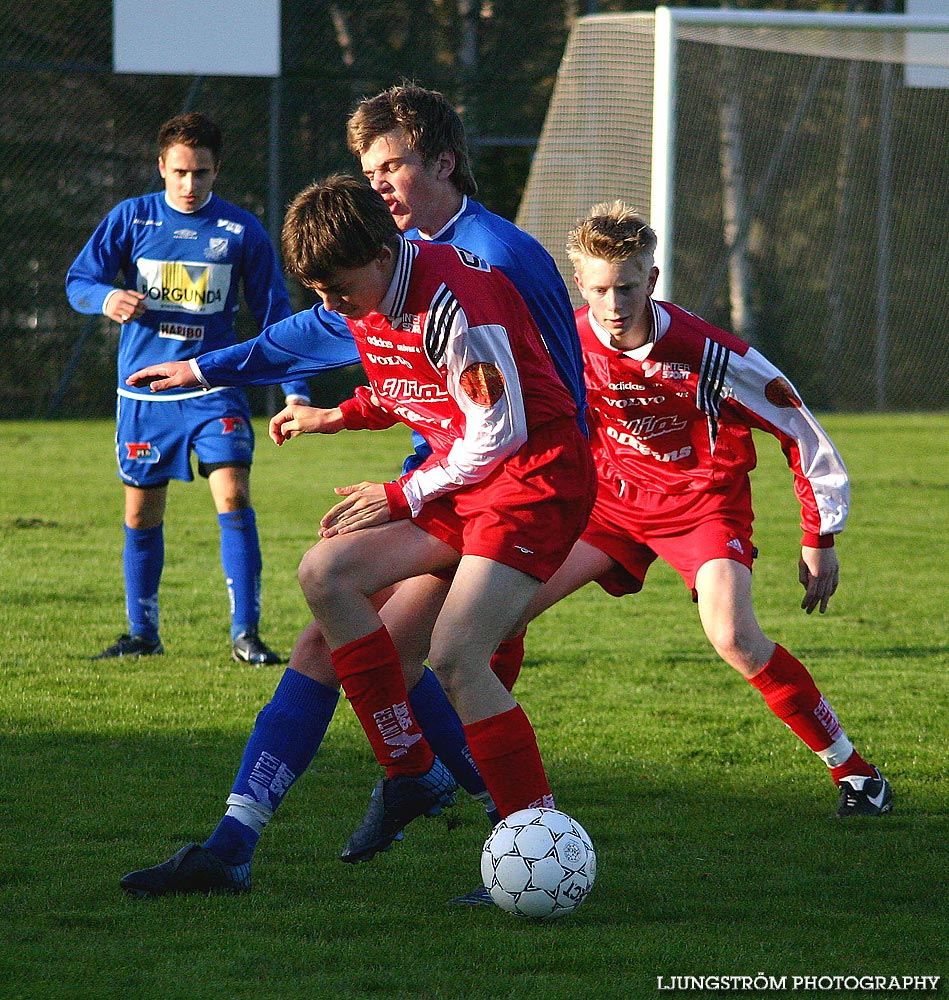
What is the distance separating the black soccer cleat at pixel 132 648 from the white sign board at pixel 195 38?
40.2 ft

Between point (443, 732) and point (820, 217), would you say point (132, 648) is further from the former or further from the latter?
point (820, 217)

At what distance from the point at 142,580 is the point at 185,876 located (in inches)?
116

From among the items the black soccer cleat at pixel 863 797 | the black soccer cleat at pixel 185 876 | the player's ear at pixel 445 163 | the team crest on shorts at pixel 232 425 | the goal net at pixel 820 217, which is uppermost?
the player's ear at pixel 445 163

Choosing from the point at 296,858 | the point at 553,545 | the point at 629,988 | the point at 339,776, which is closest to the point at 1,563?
the point at 339,776

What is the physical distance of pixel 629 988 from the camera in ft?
8.91

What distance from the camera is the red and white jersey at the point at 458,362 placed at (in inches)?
121

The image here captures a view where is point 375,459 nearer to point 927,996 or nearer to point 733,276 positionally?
point 733,276

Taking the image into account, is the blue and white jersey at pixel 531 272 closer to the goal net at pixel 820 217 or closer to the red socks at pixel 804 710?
the red socks at pixel 804 710

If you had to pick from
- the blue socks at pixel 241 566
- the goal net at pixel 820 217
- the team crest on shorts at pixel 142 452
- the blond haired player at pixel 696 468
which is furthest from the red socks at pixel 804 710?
the goal net at pixel 820 217

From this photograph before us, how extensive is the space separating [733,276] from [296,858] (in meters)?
17.2

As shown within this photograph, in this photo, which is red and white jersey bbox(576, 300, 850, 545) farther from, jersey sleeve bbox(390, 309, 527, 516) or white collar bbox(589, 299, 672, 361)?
jersey sleeve bbox(390, 309, 527, 516)

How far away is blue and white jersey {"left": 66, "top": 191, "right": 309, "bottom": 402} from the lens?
6125 millimetres

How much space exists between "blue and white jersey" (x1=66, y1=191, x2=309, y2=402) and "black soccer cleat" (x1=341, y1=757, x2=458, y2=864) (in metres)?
2.90

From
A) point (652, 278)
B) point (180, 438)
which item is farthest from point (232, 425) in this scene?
point (652, 278)
